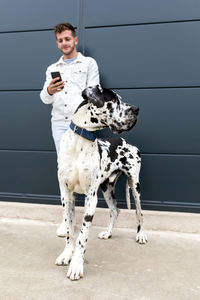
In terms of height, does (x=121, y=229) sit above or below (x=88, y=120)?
below

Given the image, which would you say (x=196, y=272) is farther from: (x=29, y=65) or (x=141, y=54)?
(x=29, y=65)

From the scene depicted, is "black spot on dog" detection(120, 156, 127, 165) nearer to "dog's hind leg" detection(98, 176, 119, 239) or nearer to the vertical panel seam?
"dog's hind leg" detection(98, 176, 119, 239)

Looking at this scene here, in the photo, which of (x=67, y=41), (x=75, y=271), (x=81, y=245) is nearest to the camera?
(x=75, y=271)

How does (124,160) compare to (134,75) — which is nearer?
(124,160)

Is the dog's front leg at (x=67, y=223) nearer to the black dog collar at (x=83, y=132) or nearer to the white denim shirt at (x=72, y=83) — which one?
the black dog collar at (x=83, y=132)

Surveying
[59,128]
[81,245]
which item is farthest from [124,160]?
[81,245]

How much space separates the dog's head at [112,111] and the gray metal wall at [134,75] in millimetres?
1218

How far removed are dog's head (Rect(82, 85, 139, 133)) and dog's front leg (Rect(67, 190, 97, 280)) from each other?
2.11ft

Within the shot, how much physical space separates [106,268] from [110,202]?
951 millimetres

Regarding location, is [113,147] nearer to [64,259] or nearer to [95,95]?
[95,95]

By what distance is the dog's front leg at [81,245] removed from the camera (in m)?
2.31

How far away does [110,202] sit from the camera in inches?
133

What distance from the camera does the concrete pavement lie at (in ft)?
6.95

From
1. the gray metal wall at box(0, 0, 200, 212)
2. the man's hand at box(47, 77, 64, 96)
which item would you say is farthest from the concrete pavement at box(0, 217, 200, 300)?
the man's hand at box(47, 77, 64, 96)
